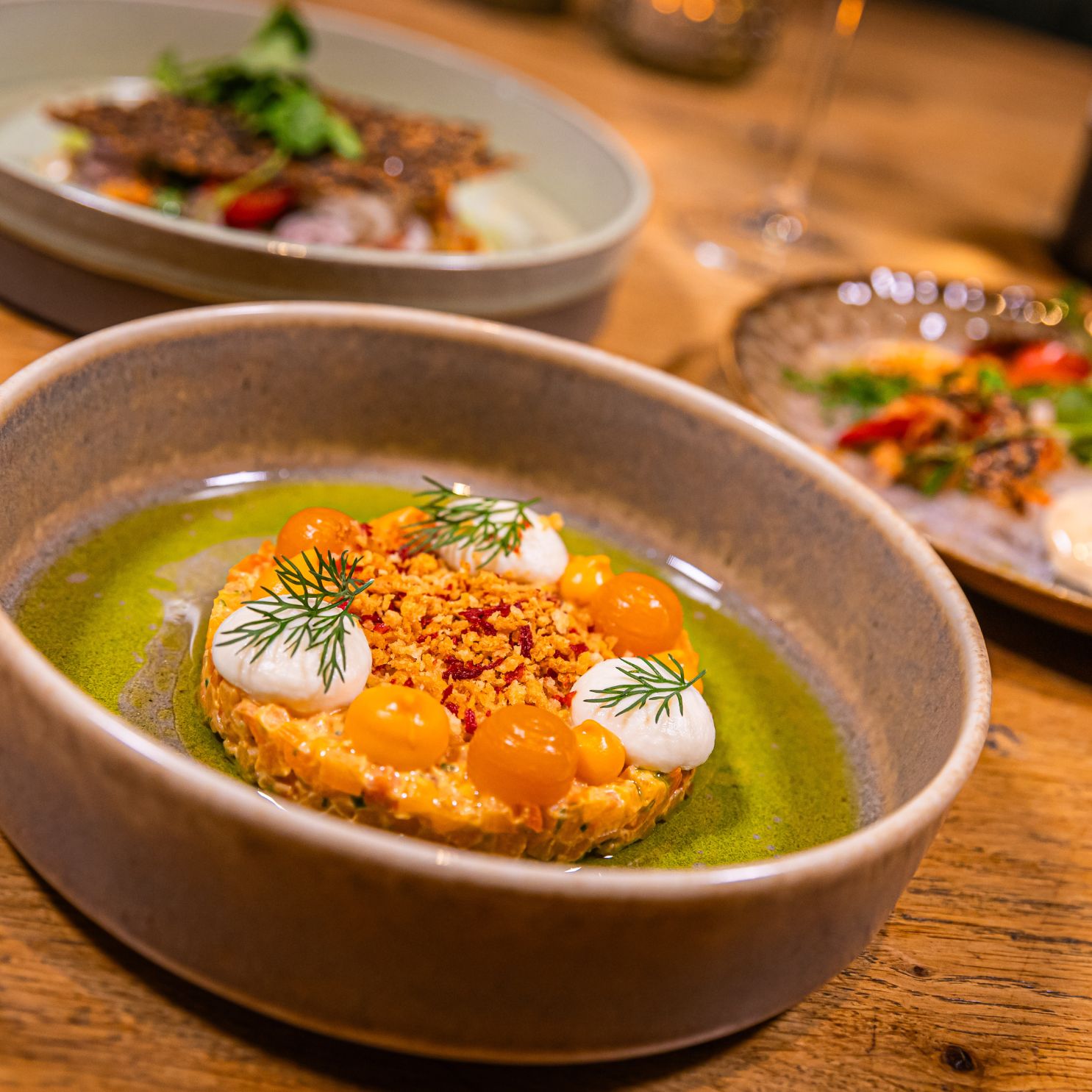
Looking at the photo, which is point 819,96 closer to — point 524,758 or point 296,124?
point 296,124

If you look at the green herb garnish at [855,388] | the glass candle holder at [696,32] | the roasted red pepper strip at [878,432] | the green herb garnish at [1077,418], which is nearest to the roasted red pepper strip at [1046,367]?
the green herb garnish at [1077,418]

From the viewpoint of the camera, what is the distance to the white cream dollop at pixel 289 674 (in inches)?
35.0

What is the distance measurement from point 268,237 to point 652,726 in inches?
42.5

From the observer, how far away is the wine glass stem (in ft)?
7.06

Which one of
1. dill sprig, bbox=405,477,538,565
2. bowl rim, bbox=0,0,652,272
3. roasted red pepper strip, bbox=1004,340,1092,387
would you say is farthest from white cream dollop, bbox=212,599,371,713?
roasted red pepper strip, bbox=1004,340,1092,387

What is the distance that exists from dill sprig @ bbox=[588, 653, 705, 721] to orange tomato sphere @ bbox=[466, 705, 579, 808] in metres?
0.08

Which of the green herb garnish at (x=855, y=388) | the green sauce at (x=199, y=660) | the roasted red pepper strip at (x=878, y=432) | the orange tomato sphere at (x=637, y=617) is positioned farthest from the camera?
the green herb garnish at (x=855, y=388)

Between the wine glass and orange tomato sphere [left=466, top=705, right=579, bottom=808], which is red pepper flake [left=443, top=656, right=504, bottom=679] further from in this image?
the wine glass

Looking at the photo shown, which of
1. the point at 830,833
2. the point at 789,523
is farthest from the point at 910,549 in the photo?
the point at 830,833

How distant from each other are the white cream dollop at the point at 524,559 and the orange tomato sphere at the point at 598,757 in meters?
0.23

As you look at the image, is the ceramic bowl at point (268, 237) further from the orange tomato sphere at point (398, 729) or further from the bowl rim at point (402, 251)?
the orange tomato sphere at point (398, 729)

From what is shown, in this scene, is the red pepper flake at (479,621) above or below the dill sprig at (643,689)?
below

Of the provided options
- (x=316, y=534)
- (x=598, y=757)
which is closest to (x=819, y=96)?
(x=316, y=534)

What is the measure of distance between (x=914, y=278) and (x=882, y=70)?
2060 mm
